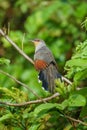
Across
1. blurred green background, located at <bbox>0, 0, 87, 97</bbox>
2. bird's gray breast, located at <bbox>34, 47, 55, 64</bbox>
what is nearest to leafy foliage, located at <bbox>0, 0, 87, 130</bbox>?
blurred green background, located at <bbox>0, 0, 87, 97</bbox>

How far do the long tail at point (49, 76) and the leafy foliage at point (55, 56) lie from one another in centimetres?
8

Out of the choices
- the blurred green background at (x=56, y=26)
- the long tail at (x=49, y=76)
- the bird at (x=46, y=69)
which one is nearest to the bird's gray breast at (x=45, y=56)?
the bird at (x=46, y=69)

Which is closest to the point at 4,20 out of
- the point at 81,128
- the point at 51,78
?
the point at 51,78

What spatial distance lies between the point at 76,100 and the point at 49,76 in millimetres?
891

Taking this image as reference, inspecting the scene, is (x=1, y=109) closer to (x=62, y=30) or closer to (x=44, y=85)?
(x=44, y=85)

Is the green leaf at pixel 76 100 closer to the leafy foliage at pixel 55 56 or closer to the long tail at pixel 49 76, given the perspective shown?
the leafy foliage at pixel 55 56

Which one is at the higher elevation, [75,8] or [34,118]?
[75,8]

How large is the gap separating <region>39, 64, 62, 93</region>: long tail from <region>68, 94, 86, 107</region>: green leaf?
0.53 meters

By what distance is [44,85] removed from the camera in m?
3.21

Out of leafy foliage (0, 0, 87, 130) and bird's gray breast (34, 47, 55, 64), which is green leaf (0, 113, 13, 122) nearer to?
leafy foliage (0, 0, 87, 130)

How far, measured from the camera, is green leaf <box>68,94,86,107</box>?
2.47 m

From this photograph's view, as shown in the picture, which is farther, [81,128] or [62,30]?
[62,30]

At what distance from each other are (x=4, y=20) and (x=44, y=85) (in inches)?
296

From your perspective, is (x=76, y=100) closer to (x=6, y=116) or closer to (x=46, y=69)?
(x=6, y=116)
